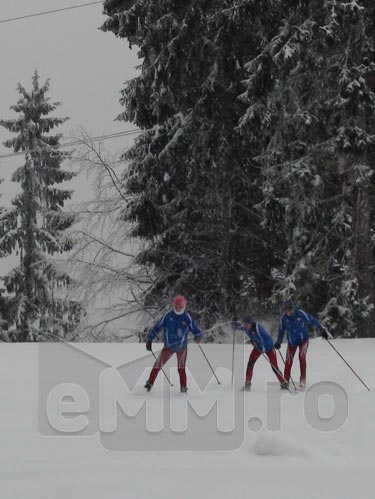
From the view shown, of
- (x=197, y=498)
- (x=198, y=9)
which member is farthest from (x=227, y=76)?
(x=197, y=498)

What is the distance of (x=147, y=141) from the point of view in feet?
75.8

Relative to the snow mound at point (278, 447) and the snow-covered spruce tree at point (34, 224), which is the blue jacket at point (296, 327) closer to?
the snow mound at point (278, 447)

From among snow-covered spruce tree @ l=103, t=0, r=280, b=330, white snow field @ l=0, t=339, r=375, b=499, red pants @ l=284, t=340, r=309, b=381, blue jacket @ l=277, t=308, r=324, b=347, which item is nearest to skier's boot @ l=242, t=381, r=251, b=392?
white snow field @ l=0, t=339, r=375, b=499

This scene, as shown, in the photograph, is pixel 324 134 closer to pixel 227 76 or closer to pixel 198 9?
pixel 227 76

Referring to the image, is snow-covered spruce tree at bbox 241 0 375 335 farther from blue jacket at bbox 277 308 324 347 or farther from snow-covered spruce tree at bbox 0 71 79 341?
snow-covered spruce tree at bbox 0 71 79 341

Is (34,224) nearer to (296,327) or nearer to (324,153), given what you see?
(324,153)

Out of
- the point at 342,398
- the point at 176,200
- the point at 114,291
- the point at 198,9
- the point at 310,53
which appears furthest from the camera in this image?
the point at 114,291

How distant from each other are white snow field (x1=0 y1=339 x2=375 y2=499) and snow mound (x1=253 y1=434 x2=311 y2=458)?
10 millimetres

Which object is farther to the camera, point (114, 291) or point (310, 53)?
point (114, 291)

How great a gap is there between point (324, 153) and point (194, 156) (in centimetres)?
408

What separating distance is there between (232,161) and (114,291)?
6.13 m

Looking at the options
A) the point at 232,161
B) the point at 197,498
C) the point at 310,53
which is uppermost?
the point at 310,53

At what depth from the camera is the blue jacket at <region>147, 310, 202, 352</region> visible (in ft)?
40.0

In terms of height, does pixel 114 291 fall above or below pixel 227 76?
below
